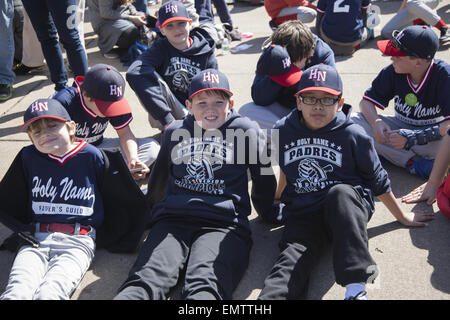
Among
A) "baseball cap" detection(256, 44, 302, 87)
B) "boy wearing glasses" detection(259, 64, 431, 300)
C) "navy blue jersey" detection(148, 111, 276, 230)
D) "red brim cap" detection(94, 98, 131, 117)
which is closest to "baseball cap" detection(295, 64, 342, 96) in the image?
"boy wearing glasses" detection(259, 64, 431, 300)

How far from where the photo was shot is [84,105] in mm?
3268

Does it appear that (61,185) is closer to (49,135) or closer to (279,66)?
(49,135)

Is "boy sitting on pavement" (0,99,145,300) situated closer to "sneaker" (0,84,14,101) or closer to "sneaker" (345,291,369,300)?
"sneaker" (345,291,369,300)

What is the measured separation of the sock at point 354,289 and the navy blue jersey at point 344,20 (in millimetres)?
4125

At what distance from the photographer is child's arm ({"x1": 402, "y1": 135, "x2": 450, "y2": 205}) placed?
9.78ft

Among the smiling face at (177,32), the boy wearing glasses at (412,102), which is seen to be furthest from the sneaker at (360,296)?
the smiling face at (177,32)

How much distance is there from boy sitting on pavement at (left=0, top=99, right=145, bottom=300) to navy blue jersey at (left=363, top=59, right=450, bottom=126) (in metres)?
1.95

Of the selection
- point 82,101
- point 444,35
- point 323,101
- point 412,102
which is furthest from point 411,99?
point 444,35

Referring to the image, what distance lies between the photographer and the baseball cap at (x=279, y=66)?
3.45 metres

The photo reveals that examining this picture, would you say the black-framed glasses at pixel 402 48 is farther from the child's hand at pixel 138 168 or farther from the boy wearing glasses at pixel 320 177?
the child's hand at pixel 138 168

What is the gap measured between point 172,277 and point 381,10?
21.2 ft

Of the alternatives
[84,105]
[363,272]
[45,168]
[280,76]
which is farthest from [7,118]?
[363,272]

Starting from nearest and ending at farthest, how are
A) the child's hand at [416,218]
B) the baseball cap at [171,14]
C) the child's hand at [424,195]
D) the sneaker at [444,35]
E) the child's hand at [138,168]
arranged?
the child's hand at [416,218] < the child's hand at [424,195] < the child's hand at [138,168] < the baseball cap at [171,14] < the sneaker at [444,35]

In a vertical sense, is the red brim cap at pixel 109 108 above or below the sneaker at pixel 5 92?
above
